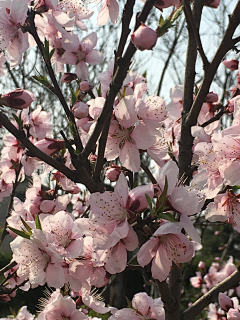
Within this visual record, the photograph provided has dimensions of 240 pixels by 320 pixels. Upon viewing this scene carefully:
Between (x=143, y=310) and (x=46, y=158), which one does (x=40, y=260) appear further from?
(x=143, y=310)

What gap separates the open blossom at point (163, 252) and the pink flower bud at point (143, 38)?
0.55 meters

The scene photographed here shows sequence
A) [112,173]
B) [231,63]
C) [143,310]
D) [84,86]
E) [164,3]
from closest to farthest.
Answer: [164,3] → [112,173] → [143,310] → [84,86] → [231,63]

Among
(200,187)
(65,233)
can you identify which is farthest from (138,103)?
(65,233)

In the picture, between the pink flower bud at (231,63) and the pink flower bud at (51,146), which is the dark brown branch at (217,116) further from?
the pink flower bud at (51,146)

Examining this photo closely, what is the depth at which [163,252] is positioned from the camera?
112cm

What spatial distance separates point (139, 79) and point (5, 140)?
3.01 feet

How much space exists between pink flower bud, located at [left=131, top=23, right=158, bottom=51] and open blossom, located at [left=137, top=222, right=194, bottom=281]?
554 mm

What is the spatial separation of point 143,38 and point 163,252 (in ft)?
2.16

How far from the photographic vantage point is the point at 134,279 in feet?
29.6

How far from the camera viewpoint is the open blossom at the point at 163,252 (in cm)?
107

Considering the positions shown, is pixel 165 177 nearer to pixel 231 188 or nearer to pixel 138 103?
pixel 138 103

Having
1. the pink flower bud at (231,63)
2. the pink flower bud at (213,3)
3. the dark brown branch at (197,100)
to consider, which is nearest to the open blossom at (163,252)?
the dark brown branch at (197,100)

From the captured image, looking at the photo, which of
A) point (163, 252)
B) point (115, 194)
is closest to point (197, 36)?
point (115, 194)

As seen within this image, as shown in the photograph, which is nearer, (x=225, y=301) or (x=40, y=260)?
(x=40, y=260)
